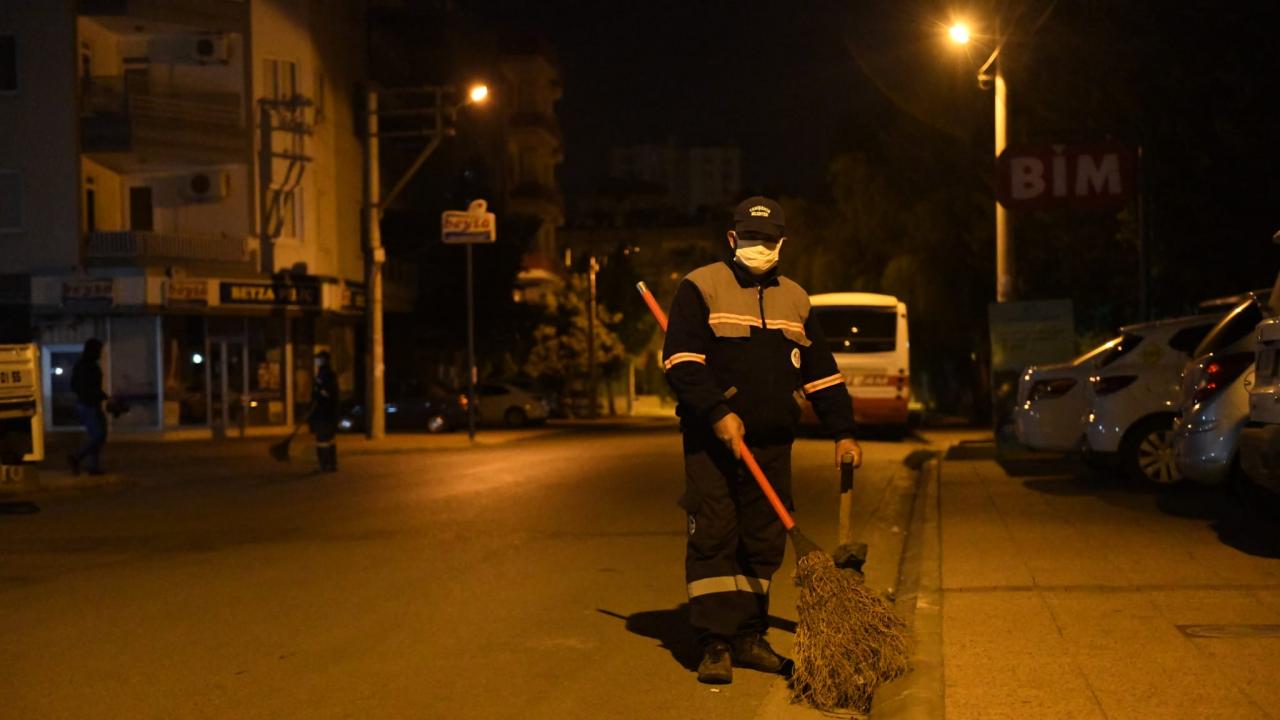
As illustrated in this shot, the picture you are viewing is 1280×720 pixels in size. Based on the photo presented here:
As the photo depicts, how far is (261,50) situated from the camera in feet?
116

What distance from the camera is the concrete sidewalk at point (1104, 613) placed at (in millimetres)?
5879

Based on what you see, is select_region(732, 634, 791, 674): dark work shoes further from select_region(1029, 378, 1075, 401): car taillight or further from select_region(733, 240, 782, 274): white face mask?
select_region(1029, 378, 1075, 401): car taillight

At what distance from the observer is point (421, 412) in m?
38.7

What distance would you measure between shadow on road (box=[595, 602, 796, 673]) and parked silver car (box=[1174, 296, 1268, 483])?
13.4 feet

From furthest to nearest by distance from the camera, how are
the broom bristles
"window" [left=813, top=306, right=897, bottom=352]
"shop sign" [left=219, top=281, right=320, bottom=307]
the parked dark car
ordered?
1. the parked dark car
2. "shop sign" [left=219, top=281, right=320, bottom=307]
3. "window" [left=813, top=306, right=897, bottom=352]
4. the broom bristles

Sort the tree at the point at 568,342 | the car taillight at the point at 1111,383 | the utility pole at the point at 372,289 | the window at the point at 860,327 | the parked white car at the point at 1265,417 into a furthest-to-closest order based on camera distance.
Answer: the tree at the point at 568,342, the utility pole at the point at 372,289, the window at the point at 860,327, the car taillight at the point at 1111,383, the parked white car at the point at 1265,417

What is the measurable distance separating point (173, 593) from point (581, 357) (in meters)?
46.5

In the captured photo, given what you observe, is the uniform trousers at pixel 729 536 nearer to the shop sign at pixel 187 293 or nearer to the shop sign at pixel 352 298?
the shop sign at pixel 187 293

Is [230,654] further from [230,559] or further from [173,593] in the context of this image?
[230,559]

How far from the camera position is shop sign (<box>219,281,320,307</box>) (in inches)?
1341

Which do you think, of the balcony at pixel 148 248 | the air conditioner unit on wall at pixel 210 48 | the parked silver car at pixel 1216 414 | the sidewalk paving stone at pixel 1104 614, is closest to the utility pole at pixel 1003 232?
the sidewalk paving stone at pixel 1104 614

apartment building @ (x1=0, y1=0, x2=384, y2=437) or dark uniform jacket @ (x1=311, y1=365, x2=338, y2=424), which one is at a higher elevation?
apartment building @ (x1=0, y1=0, x2=384, y2=437)

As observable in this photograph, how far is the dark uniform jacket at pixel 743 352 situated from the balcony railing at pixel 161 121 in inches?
1155

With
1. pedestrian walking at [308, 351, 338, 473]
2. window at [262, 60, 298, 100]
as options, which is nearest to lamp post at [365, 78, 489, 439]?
window at [262, 60, 298, 100]
